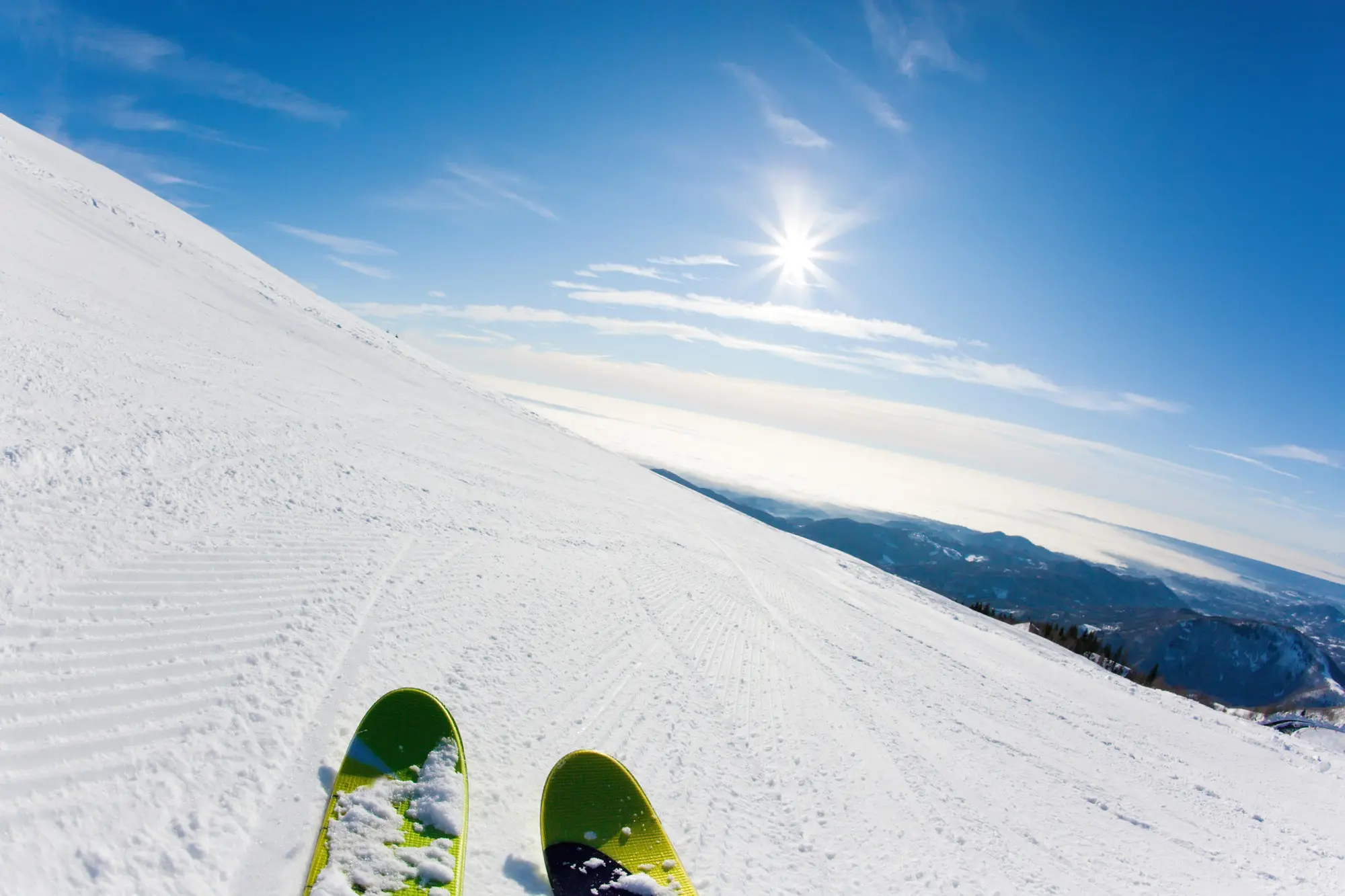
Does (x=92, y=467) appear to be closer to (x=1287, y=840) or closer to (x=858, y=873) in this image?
(x=858, y=873)

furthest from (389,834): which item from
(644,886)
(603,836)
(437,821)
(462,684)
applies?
(462,684)

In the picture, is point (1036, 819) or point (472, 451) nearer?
point (1036, 819)

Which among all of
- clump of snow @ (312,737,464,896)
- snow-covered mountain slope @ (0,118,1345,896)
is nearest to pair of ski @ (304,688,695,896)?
clump of snow @ (312,737,464,896)

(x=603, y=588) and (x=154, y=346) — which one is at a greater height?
(x=154, y=346)

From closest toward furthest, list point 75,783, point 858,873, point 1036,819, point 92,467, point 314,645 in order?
1. point 75,783
2. point 858,873
3. point 314,645
4. point 1036,819
5. point 92,467

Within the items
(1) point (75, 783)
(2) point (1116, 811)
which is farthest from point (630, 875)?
(2) point (1116, 811)

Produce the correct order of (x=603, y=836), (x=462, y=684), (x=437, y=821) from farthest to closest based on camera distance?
(x=462, y=684) < (x=603, y=836) < (x=437, y=821)

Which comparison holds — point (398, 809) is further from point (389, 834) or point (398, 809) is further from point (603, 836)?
point (603, 836)

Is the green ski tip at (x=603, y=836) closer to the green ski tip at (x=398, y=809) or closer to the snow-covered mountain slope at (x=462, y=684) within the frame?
the snow-covered mountain slope at (x=462, y=684)
